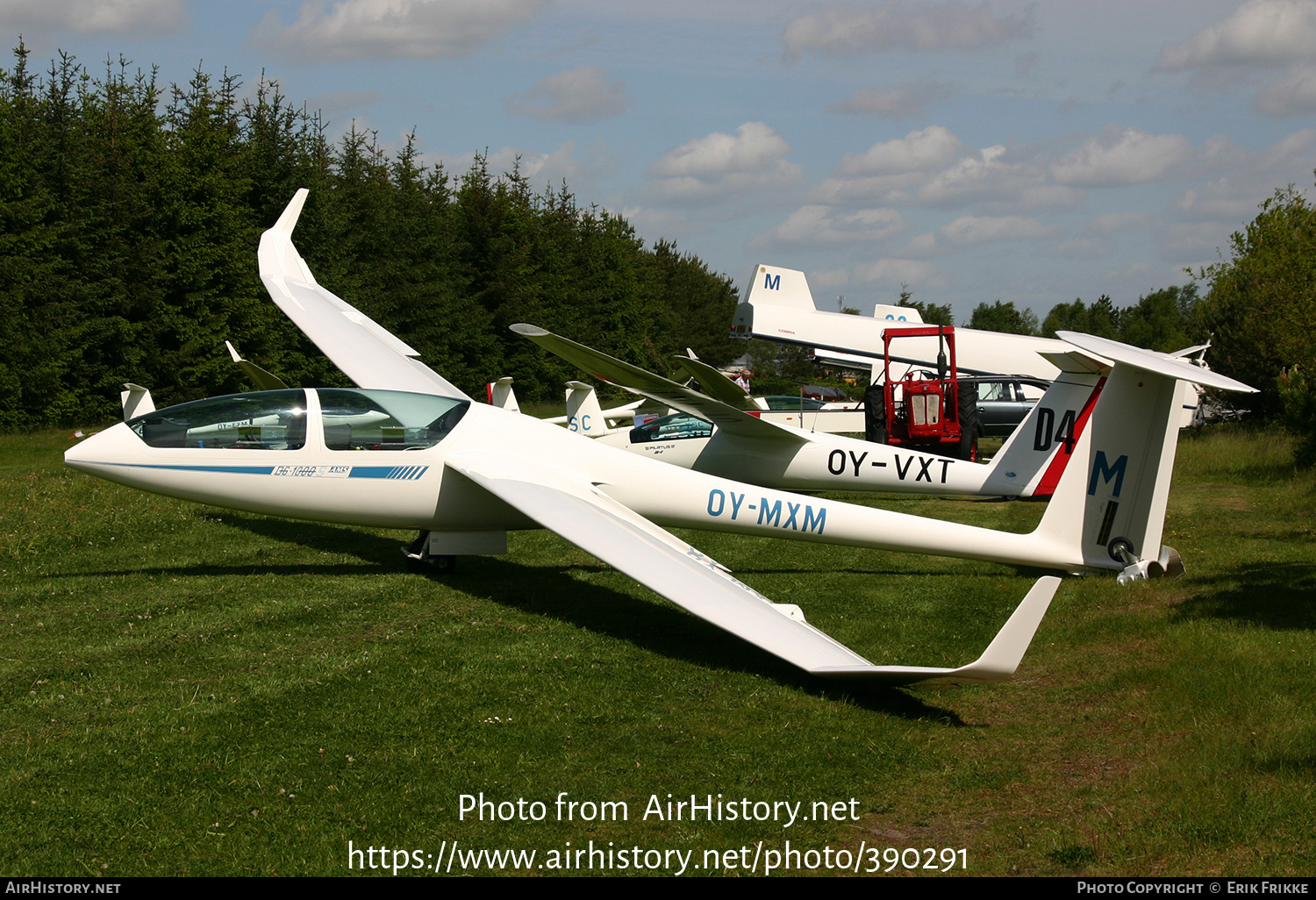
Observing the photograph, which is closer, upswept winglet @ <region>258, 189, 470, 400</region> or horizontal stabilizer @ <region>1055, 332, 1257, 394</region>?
horizontal stabilizer @ <region>1055, 332, 1257, 394</region>

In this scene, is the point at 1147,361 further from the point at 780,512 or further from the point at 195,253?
the point at 195,253

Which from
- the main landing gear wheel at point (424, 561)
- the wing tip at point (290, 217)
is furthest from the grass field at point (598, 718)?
the wing tip at point (290, 217)

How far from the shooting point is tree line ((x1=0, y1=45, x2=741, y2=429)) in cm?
2447

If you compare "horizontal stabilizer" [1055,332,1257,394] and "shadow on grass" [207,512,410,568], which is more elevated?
"horizontal stabilizer" [1055,332,1257,394]

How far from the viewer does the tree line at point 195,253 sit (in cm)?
2447

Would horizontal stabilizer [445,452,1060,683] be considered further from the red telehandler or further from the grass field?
the red telehandler

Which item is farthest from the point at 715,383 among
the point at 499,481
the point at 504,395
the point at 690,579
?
the point at 690,579

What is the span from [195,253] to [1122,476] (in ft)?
81.3

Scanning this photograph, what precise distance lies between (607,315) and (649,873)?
4964cm

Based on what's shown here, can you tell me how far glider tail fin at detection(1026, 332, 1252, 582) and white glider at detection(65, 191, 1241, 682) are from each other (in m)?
0.01

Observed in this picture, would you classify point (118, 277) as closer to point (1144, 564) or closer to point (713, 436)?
point (713, 436)

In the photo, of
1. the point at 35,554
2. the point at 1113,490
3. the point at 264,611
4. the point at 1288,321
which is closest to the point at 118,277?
the point at 35,554

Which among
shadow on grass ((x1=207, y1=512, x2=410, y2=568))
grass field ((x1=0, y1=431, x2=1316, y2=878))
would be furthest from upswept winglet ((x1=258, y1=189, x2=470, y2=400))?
grass field ((x1=0, y1=431, x2=1316, y2=878))

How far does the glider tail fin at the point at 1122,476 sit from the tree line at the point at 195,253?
930 inches
